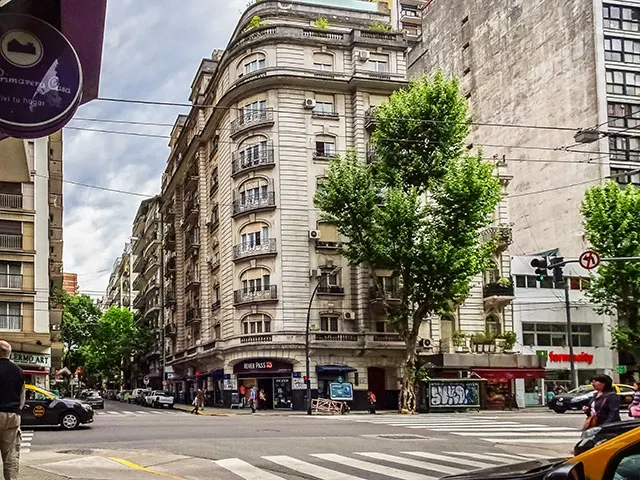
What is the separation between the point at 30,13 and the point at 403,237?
33216 millimetres

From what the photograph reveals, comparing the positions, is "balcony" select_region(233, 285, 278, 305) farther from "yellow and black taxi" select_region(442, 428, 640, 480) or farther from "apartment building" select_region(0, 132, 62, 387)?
"yellow and black taxi" select_region(442, 428, 640, 480)

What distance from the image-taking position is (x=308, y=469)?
12.7 metres

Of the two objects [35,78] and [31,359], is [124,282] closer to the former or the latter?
[31,359]

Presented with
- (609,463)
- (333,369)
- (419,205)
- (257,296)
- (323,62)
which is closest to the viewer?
(609,463)

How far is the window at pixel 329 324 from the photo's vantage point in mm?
45250

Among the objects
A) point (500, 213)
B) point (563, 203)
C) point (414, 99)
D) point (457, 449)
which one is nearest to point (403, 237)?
point (414, 99)

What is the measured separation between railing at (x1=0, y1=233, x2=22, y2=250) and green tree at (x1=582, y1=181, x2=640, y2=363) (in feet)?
99.6

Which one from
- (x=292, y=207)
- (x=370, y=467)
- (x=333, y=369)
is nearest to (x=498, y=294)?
(x=333, y=369)

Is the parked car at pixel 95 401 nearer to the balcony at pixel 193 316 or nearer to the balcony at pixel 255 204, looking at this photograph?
the balcony at pixel 193 316

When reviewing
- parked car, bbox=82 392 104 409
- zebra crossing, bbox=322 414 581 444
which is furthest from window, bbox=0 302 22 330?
zebra crossing, bbox=322 414 581 444

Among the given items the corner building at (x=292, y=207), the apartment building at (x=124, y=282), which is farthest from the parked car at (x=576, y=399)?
the apartment building at (x=124, y=282)

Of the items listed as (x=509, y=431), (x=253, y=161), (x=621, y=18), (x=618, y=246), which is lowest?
(x=509, y=431)

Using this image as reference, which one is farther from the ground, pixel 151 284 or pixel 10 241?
pixel 151 284

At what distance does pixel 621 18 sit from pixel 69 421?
44376 millimetres
